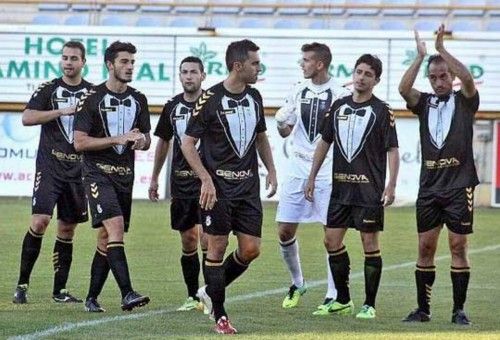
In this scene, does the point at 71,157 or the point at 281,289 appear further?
the point at 281,289

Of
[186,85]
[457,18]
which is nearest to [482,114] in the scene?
[457,18]

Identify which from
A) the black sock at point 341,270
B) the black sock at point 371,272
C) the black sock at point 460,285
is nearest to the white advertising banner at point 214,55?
the black sock at point 341,270

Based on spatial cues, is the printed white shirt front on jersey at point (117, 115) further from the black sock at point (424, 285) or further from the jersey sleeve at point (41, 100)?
the black sock at point (424, 285)

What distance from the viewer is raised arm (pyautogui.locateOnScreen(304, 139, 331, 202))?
36.4 ft

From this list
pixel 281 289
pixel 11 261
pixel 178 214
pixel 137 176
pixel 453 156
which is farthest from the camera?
pixel 137 176

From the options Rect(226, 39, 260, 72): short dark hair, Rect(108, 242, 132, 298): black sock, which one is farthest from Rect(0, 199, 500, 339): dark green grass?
Rect(226, 39, 260, 72): short dark hair

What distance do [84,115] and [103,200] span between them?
0.65m

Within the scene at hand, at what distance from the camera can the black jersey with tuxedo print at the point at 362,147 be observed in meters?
10.8

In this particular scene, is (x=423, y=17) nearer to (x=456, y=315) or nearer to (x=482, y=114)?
(x=482, y=114)

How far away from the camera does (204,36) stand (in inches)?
1278

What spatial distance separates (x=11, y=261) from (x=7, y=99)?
17.2m

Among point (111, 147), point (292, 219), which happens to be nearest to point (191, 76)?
point (111, 147)

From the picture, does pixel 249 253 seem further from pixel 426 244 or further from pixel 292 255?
pixel 292 255

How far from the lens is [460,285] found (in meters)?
10.6
